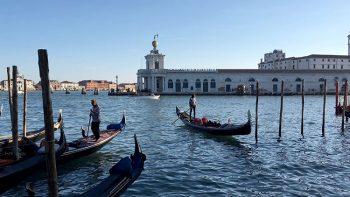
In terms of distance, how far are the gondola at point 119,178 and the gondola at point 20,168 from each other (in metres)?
2.06

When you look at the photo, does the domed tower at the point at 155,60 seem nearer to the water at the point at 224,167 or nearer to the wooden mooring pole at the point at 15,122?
the water at the point at 224,167

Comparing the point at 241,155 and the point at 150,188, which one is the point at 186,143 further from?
the point at 150,188

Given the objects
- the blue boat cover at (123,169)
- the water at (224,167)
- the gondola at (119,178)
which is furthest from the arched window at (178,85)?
the blue boat cover at (123,169)

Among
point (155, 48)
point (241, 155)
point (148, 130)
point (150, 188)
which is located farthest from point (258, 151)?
point (155, 48)

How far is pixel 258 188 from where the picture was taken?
755 cm

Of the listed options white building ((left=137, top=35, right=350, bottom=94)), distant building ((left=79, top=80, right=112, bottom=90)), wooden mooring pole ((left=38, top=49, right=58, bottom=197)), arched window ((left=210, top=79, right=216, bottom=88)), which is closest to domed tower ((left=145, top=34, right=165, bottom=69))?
white building ((left=137, top=35, right=350, bottom=94))

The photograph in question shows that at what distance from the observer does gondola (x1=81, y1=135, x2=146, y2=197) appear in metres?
5.93

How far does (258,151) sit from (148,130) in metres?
6.75

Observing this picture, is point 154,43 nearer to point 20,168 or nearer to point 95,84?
point 20,168

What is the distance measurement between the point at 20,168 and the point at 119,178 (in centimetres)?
236

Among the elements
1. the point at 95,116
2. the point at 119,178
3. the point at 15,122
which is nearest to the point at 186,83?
the point at 95,116

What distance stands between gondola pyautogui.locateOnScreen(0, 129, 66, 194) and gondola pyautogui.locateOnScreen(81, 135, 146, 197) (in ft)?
6.75

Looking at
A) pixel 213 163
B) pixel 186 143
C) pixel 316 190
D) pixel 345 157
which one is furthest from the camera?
pixel 186 143

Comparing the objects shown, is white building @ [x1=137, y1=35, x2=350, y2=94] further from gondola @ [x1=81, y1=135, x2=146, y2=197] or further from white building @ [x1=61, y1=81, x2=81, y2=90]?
white building @ [x1=61, y1=81, x2=81, y2=90]
